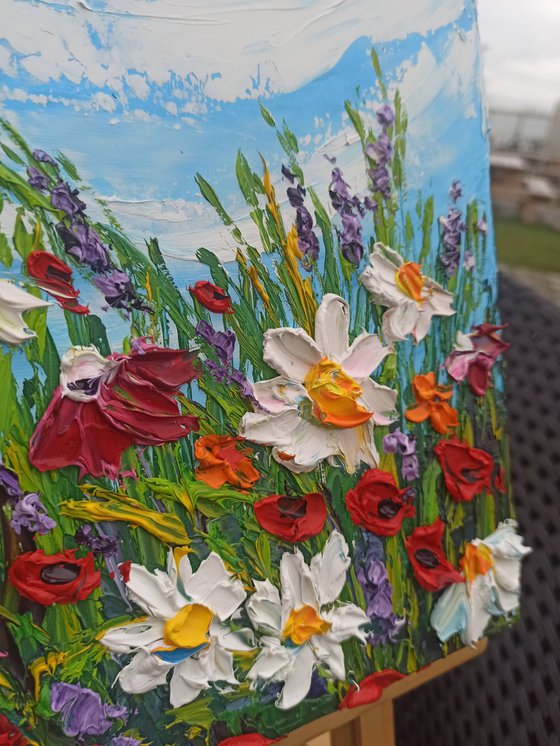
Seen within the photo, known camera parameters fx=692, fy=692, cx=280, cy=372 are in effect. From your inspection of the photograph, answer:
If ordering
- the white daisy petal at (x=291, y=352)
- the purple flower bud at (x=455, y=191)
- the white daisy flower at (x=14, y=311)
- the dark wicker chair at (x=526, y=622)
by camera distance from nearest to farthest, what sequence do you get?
1. the white daisy flower at (x=14, y=311)
2. the white daisy petal at (x=291, y=352)
3. the purple flower bud at (x=455, y=191)
4. the dark wicker chair at (x=526, y=622)

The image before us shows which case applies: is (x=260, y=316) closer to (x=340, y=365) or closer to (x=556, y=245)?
(x=340, y=365)

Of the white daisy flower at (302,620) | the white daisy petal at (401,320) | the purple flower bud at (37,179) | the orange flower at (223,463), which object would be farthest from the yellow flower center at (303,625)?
the purple flower bud at (37,179)

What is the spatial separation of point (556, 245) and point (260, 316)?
3581 millimetres

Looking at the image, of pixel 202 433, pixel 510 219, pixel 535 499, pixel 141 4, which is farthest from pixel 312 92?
pixel 510 219

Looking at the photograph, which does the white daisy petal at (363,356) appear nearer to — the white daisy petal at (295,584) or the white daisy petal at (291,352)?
the white daisy petal at (291,352)

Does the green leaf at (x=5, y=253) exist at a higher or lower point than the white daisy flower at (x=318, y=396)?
higher

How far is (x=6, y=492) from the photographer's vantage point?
379mm

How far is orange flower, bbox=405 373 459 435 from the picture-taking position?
1.86ft

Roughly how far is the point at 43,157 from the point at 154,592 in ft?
0.87

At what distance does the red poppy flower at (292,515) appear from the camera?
48 centimetres

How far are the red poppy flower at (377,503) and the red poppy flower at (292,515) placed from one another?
0.10 ft

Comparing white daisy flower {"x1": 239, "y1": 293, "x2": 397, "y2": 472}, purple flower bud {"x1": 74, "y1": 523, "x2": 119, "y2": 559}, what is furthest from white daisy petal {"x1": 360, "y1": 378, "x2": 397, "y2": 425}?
purple flower bud {"x1": 74, "y1": 523, "x2": 119, "y2": 559}

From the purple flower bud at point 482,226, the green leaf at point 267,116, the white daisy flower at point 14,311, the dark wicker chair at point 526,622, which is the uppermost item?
the green leaf at point 267,116

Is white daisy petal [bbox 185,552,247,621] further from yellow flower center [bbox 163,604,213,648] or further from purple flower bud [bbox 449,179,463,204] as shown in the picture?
purple flower bud [bbox 449,179,463,204]
